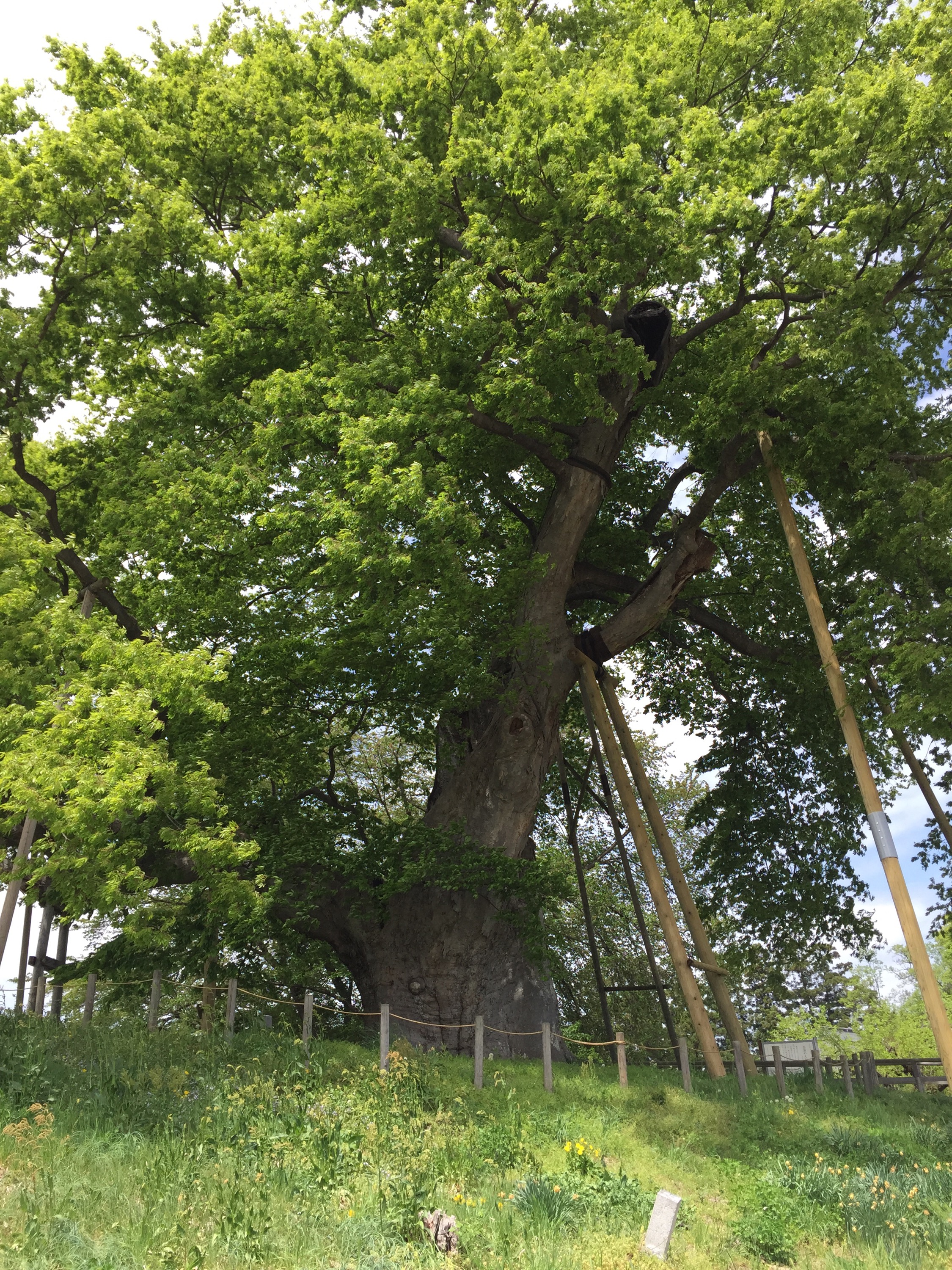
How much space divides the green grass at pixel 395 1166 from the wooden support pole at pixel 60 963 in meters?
2.80

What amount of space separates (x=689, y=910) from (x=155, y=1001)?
8.48 metres

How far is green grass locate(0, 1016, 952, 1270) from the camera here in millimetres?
6152

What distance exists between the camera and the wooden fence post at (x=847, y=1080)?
1630cm

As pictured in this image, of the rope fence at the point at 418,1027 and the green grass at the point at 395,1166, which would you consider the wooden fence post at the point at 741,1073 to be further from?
the green grass at the point at 395,1166

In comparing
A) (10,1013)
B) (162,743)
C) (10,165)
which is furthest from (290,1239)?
(10,165)

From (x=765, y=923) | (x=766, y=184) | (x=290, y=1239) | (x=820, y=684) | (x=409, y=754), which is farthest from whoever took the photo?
(x=409, y=754)

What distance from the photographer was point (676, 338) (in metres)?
16.8

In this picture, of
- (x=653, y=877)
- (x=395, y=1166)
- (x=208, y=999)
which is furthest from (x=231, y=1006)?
(x=653, y=877)

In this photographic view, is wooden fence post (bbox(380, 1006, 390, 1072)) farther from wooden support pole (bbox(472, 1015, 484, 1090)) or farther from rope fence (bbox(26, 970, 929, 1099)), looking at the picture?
wooden support pole (bbox(472, 1015, 484, 1090))

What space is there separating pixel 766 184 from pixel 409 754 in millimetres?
19735

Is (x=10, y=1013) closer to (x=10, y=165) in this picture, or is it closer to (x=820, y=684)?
(x=10, y=165)

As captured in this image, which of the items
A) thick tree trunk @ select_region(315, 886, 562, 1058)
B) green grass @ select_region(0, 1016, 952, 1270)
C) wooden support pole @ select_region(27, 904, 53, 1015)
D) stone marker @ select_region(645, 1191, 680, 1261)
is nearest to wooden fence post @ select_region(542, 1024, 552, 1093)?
green grass @ select_region(0, 1016, 952, 1270)

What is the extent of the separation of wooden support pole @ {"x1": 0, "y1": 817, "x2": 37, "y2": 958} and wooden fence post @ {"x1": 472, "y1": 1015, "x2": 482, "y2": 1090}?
5998 mm

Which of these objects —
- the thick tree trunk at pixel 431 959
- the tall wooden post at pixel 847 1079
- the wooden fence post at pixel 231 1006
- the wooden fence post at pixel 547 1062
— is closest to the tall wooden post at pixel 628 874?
the tall wooden post at pixel 847 1079
